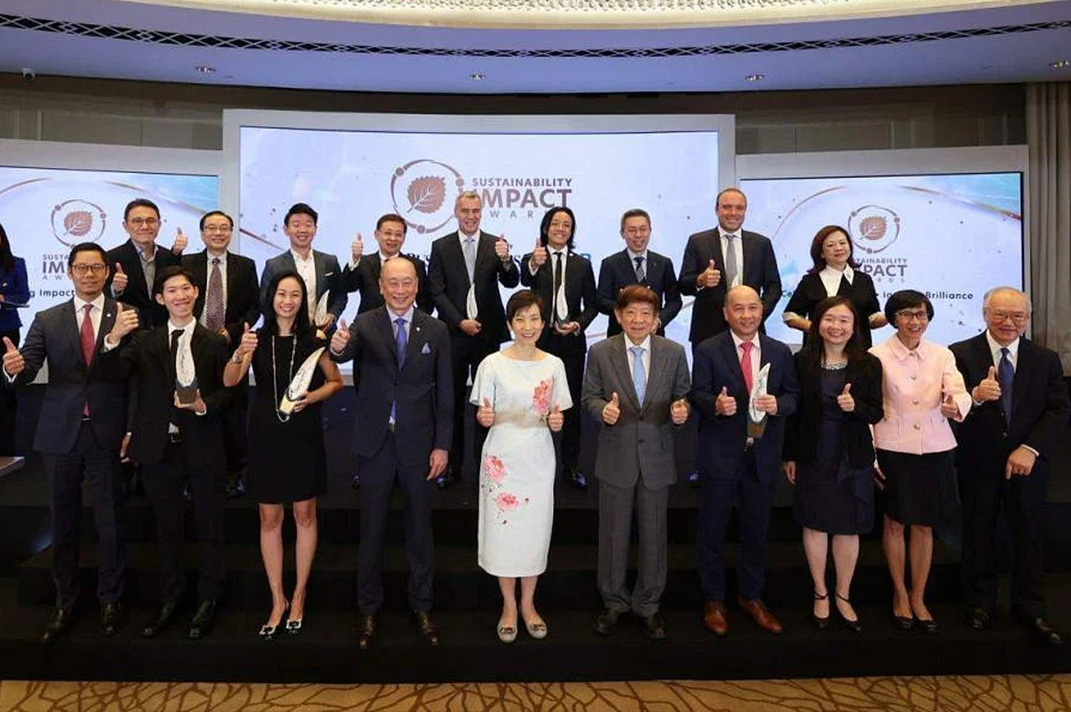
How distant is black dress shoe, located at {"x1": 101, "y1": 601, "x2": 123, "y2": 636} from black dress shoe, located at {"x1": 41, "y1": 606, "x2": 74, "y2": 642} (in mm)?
130

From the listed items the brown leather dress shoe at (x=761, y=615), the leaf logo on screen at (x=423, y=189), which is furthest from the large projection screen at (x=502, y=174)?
the brown leather dress shoe at (x=761, y=615)

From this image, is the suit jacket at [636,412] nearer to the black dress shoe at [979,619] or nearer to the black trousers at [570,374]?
the black trousers at [570,374]

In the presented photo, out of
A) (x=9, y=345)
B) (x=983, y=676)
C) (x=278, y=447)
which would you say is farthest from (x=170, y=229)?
(x=983, y=676)

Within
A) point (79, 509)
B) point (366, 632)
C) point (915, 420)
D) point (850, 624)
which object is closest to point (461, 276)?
point (366, 632)

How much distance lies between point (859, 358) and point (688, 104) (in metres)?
4.15

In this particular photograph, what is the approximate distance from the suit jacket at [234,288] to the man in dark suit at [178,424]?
602 mm

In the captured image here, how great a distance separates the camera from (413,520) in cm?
287

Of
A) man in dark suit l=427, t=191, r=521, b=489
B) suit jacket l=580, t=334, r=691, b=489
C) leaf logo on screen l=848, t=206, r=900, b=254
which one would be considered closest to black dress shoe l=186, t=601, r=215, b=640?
man in dark suit l=427, t=191, r=521, b=489

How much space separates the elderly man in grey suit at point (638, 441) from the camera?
2.84 meters

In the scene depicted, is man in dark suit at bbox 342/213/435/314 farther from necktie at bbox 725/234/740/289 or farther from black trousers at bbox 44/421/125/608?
A: necktie at bbox 725/234/740/289

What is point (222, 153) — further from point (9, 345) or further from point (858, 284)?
point (858, 284)

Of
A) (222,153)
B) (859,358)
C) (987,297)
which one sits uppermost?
(222,153)

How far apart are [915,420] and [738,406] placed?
741 mm

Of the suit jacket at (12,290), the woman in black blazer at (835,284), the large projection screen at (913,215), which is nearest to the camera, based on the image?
the woman in black blazer at (835,284)
